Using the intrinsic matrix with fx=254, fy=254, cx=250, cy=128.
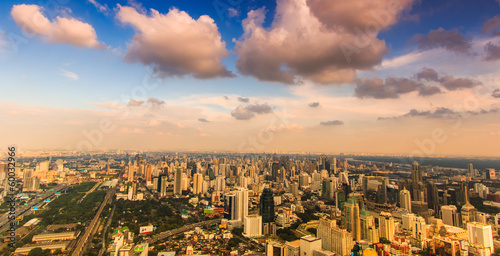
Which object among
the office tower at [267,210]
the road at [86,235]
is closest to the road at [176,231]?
the road at [86,235]

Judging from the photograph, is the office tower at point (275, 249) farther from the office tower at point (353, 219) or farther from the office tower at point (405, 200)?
the office tower at point (405, 200)

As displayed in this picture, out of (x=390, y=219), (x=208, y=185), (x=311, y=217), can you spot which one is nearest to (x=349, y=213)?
(x=390, y=219)

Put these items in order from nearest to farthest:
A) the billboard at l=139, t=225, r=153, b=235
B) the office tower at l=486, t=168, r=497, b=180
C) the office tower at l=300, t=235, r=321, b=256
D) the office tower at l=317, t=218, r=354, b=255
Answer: the office tower at l=300, t=235, r=321, b=256
the office tower at l=317, t=218, r=354, b=255
the billboard at l=139, t=225, r=153, b=235
the office tower at l=486, t=168, r=497, b=180

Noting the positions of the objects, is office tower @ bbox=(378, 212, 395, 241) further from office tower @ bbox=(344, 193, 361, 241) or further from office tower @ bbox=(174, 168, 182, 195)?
office tower @ bbox=(174, 168, 182, 195)

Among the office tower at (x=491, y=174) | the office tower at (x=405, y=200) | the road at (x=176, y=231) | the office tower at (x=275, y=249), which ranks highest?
the office tower at (x=491, y=174)

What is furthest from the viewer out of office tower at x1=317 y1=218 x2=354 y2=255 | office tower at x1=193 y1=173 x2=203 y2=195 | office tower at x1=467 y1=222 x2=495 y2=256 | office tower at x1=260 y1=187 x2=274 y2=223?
office tower at x1=193 y1=173 x2=203 y2=195

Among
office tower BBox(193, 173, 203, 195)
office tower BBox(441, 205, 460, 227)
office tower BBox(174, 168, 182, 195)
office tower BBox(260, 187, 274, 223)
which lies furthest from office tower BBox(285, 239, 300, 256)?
office tower BBox(174, 168, 182, 195)

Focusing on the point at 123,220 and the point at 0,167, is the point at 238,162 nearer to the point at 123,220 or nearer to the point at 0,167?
the point at 123,220
